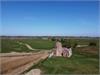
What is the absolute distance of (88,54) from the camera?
8.22 metres

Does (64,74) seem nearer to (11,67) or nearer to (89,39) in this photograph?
(11,67)

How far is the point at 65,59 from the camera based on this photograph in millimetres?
7750

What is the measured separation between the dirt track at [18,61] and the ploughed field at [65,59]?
185 mm

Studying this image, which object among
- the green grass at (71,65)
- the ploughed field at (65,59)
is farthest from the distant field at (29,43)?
the green grass at (71,65)

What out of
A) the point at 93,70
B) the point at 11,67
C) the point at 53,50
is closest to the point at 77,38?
the point at 53,50

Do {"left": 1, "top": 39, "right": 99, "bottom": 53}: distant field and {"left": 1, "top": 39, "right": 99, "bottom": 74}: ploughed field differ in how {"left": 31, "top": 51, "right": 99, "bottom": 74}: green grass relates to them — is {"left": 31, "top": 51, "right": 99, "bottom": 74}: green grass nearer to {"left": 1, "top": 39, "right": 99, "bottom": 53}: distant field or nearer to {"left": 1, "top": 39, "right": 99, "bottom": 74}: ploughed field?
{"left": 1, "top": 39, "right": 99, "bottom": 74}: ploughed field

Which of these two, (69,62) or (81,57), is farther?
(81,57)

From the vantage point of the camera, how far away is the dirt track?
20.3 ft

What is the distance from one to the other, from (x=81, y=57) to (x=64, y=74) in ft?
5.68

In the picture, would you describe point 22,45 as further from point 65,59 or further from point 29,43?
point 65,59

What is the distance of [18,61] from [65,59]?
1.78m

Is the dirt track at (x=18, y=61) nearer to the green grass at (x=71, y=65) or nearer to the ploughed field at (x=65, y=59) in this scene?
the ploughed field at (x=65, y=59)

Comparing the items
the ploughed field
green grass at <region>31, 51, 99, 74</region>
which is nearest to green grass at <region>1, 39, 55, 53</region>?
the ploughed field

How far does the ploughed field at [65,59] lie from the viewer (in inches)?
265
